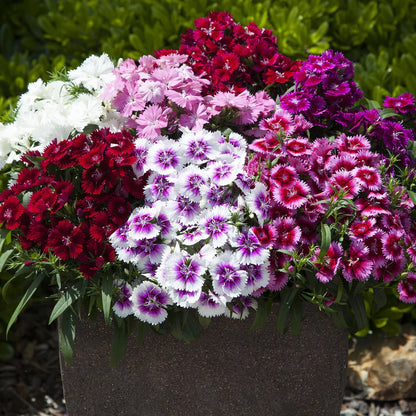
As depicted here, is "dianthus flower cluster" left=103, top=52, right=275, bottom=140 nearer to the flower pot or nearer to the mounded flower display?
the mounded flower display

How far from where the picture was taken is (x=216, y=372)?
2.18 metres

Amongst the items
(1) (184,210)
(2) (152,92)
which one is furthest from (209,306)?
(2) (152,92)

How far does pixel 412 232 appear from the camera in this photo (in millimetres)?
2152

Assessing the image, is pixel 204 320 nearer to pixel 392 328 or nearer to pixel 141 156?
pixel 141 156

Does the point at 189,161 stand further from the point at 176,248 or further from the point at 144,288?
the point at 144,288

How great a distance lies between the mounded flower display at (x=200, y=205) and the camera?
1926 millimetres

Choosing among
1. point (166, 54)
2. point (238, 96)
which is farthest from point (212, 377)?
point (166, 54)

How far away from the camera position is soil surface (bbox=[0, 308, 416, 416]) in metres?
2.92

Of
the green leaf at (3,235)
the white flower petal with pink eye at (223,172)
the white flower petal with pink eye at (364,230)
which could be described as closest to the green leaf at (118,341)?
the green leaf at (3,235)

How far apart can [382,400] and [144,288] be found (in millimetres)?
1568

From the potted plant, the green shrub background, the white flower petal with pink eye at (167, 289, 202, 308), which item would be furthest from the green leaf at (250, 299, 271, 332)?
the green shrub background

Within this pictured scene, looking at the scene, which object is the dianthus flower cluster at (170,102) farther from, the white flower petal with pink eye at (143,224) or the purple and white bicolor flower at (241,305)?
the purple and white bicolor flower at (241,305)

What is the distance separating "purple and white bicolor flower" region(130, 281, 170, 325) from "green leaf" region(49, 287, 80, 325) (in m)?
0.18

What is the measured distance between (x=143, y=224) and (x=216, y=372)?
61 cm
